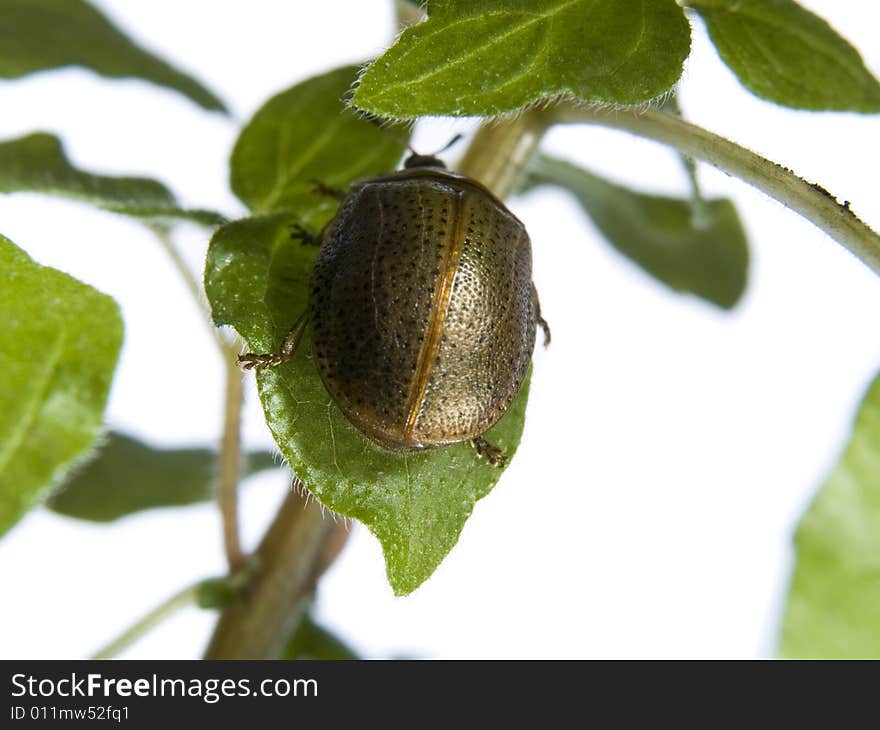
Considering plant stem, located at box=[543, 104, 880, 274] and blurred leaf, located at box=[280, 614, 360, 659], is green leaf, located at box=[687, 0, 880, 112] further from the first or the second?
blurred leaf, located at box=[280, 614, 360, 659]

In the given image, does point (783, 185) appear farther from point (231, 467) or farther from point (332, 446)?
point (231, 467)

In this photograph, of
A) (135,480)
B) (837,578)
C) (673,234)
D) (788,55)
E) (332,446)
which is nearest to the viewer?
(837,578)

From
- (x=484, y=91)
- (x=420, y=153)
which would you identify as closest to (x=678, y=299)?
(x=420, y=153)

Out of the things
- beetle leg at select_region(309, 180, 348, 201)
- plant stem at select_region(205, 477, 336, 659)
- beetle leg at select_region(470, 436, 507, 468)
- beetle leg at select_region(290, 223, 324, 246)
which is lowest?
plant stem at select_region(205, 477, 336, 659)

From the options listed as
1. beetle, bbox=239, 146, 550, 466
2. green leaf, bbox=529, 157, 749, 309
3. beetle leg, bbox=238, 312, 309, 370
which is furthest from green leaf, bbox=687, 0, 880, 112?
green leaf, bbox=529, 157, 749, 309

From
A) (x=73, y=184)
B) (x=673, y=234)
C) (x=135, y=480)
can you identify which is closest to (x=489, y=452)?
(x=73, y=184)
